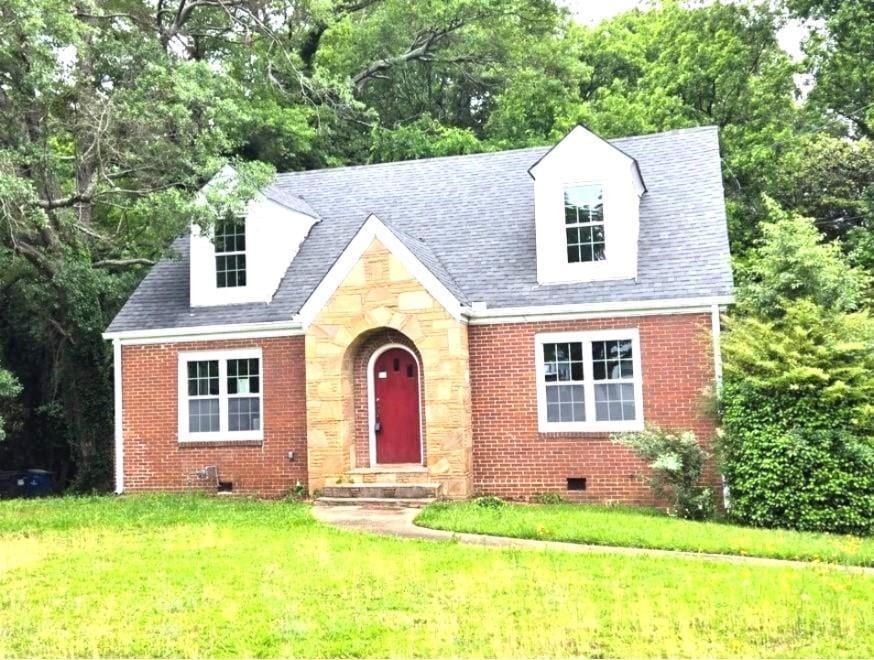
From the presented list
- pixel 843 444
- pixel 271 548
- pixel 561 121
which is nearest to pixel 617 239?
pixel 843 444

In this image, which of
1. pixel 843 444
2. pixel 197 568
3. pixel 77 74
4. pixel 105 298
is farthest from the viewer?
pixel 105 298

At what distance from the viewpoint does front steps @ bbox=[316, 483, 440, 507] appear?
13.5 metres

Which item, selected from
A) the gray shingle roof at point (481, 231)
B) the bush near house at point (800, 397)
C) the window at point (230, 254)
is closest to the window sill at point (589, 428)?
the bush near house at point (800, 397)

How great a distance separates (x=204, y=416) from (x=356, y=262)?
475 centimetres

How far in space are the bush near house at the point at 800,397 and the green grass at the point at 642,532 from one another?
58 cm

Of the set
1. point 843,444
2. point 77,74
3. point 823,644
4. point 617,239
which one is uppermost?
point 77,74

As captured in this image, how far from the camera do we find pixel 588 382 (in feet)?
46.5

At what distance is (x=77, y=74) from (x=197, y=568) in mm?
10941

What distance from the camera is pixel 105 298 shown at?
67.5ft

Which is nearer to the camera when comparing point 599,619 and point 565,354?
point 599,619

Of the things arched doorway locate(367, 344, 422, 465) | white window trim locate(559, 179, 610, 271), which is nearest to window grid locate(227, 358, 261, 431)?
arched doorway locate(367, 344, 422, 465)

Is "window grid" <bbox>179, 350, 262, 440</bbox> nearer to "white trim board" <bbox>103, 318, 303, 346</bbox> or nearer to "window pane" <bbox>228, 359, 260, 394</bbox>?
"window pane" <bbox>228, 359, 260, 394</bbox>

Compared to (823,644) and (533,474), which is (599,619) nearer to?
(823,644)

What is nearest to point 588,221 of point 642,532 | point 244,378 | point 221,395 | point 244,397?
point 642,532
